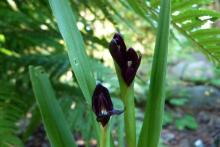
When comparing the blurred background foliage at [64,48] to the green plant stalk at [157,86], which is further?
the blurred background foliage at [64,48]

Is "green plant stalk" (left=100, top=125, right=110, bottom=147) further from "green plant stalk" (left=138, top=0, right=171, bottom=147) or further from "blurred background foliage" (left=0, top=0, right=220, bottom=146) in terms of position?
"blurred background foliage" (left=0, top=0, right=220, bottom=146)

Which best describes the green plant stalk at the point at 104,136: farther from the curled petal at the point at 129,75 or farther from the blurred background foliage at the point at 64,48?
the blurred background foliage at the point at 64,48

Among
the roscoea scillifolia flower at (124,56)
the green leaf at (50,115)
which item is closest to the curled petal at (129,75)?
the roscoea scillifolia flower at (124,56)

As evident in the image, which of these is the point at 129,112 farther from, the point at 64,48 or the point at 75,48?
the point at 64,48

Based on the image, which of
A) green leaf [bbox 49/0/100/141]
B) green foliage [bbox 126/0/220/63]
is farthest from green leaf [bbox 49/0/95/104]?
green foliage [bbox 126/0/220/63]

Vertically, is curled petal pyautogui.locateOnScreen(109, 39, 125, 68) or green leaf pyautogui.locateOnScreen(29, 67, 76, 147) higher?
curled petal pyautogui.locateOnScreen(109, 39, 125, 68)

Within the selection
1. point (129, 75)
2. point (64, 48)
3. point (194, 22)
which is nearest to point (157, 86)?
point (129, 75)
